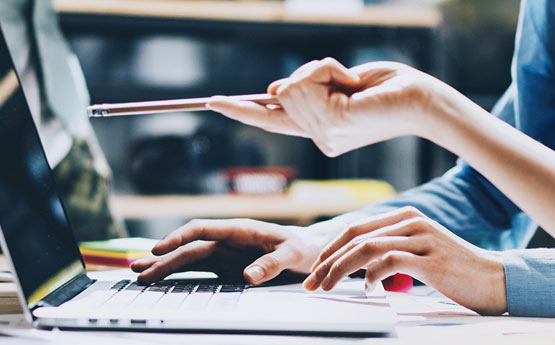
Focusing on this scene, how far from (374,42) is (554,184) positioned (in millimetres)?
1228

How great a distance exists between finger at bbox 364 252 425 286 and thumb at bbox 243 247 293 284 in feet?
0.30

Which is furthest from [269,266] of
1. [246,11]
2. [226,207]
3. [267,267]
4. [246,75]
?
[246,75]

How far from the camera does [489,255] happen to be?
50 cm

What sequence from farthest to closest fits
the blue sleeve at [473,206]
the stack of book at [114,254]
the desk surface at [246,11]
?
the desk surface at [246,11], the blue sleeve at [473,206], the stack of book at [114,254]

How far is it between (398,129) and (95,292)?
0.31 metres

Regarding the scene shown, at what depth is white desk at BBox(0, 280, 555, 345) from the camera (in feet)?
1.27

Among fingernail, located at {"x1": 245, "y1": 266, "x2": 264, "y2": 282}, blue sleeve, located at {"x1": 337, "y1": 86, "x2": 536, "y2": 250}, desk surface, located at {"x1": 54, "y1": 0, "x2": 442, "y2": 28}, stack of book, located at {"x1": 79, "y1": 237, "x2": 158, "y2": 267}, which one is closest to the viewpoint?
fingernail, located at {"x1": 245, "y1": 266, "x2": 264, "y2": 282}

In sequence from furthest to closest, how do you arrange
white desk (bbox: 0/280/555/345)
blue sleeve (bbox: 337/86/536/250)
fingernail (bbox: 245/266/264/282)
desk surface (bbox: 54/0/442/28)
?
desk surface (bbox: 54/0/442/28), blue sleeve (bbox: 337/86/536/250), fingernail (bbox: 245/266/264/282), white desk (bbox: 0/280/555/345)

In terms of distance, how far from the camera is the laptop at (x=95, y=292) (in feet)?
1.31

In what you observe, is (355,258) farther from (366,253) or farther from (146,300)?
(146,300)

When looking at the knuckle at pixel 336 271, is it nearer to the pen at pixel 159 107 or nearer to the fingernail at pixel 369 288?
the fingernail at pixel 369 288

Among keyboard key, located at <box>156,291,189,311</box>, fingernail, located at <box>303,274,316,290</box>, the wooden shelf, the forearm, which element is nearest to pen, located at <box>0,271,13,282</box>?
keyboard key, located at <box>156,291,189,311</box>

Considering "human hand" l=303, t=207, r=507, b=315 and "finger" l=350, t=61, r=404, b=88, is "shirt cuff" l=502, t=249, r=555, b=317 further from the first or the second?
"finger" l=350, t=61, r=404, b=88

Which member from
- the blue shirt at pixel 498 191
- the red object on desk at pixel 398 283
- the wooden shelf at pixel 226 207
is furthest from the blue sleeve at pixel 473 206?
the wooden shelf at pixel 226 207
